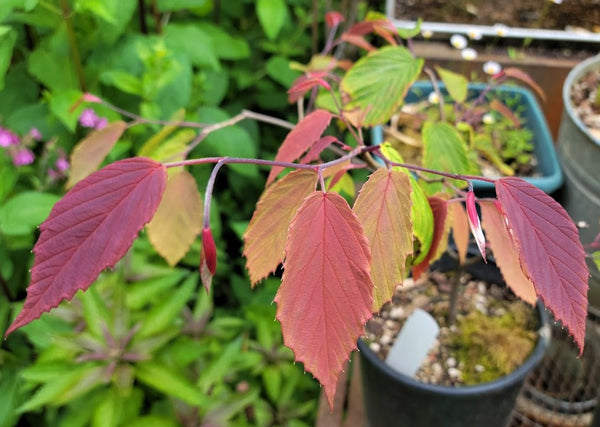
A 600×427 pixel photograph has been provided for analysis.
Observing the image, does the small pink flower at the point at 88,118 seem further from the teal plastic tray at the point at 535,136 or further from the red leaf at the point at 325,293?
the red leaf at the point at 325,293

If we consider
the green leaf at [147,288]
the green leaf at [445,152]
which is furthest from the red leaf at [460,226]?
the green leaf at [147,288]

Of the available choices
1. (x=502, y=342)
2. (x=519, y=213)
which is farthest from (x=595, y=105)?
(x=519, y=213)

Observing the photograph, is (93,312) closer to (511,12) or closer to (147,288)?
(147,288)

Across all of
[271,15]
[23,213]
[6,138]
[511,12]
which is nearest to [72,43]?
[6,138]

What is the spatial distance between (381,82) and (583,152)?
0.59 m

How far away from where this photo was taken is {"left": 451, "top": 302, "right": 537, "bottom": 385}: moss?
0.92 metres

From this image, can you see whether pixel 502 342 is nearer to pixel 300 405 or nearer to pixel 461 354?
pixel 461 354

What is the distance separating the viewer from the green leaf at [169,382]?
87cm

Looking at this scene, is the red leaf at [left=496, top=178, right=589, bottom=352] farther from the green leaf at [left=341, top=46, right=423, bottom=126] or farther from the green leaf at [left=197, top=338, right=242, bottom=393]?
the green leaf at [left=197, top=338, right=242, bottom=393]

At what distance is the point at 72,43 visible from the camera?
3.32ft

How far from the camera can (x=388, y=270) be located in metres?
0.48

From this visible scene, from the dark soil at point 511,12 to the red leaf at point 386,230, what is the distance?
4.57ft

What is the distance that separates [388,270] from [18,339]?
780mm

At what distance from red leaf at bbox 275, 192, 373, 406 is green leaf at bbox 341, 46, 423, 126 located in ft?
0.90
